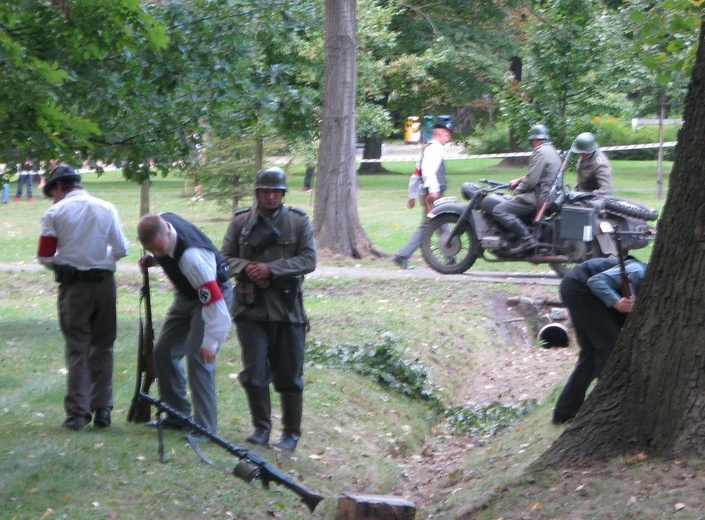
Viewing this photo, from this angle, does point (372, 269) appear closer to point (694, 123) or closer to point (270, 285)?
point (270, 285)

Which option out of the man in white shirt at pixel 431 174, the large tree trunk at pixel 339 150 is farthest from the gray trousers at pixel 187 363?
the large tree trunk at pixel 339 150

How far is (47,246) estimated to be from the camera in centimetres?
756

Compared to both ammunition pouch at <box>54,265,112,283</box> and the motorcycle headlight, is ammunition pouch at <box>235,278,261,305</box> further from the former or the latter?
the motorcycle headlight

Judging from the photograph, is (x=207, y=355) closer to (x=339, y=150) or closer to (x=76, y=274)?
(x=76, y=274)

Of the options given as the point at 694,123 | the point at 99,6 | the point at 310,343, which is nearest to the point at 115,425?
the point at 99,6

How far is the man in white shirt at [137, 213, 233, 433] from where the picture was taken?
697 cm

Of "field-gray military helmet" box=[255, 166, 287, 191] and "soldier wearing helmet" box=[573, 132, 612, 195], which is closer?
"field-gray military helmet" box=[255, 166, 287, 191]

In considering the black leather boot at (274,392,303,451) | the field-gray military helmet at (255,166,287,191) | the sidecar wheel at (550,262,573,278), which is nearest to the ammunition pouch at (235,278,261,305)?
the field-gray military helmet at (255,166,287,191)

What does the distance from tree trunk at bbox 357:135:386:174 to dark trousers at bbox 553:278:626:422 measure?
32519 mm

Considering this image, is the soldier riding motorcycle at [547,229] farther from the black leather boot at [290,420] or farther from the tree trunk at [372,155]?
the tree trunk at [372,155]

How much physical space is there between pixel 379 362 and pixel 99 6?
481 cm

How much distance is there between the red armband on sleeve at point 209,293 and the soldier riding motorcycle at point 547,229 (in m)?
7.09

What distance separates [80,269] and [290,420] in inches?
72.8

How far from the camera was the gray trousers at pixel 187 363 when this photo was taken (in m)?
7.37
